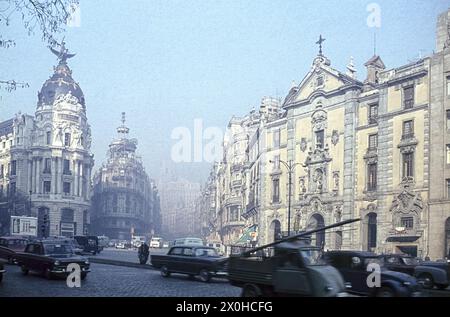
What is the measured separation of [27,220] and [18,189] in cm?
1124

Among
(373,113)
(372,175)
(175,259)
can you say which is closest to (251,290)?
(175,259)

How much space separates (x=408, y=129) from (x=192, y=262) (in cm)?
1408

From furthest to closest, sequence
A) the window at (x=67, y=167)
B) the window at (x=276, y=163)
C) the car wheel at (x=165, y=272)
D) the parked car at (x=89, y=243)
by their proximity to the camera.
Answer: the parked car at (x=89, y=243) < the window at (x=276, y=163) < the window at (x=67, y=167) < the car wheel at (x=165, y=272)

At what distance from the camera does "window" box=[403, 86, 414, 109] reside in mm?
26297

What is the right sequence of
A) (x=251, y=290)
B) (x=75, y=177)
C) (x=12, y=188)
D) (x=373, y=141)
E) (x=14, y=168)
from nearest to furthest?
(x=251, y=290), (x=14, y=168), (x=12, y=188), (x=75, y=177), (x=373, y=141)

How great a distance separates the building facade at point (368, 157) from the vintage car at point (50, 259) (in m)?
11.9

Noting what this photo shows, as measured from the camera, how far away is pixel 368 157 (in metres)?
27.7

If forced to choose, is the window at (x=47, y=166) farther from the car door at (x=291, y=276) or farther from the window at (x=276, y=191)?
the car door at (x=291, y=276)

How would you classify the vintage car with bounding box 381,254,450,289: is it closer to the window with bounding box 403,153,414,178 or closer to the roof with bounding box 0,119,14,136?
the window with bounding box 403,153,414,178

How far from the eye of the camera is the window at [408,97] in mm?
26297

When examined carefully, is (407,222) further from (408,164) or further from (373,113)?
(373,113)

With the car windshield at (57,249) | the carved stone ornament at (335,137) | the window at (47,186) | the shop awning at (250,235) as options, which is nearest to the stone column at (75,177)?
the window at (47,186)

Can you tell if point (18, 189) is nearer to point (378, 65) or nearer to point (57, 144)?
point (57, 144)

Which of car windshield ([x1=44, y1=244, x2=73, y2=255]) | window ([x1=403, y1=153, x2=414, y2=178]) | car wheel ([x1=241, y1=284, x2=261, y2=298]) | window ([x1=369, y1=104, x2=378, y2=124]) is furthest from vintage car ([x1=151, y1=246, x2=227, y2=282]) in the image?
window ([x1=369, y1=104, x2=378, y2=124])
